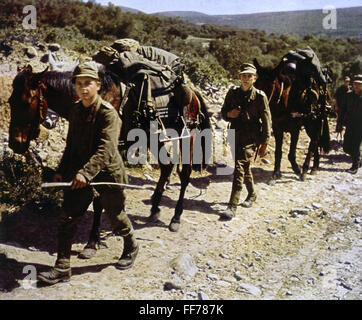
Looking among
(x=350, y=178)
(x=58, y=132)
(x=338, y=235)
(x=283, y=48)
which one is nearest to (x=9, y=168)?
(x=58, y=132)

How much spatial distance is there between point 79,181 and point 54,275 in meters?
1.00

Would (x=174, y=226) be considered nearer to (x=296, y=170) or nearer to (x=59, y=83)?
(x=59, y=83)

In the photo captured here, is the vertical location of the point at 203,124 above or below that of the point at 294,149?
above

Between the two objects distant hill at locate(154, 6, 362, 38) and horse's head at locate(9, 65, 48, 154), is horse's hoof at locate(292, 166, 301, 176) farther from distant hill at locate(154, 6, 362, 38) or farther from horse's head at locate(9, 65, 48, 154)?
distant hill at locate(154, 6, 362, 38)

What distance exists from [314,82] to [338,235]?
367 centimetres

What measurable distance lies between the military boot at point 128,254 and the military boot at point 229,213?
2020 millimetres

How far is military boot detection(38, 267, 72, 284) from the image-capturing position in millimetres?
3593

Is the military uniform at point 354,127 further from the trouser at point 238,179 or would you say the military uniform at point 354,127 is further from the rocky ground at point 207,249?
the trouser at point 238,179

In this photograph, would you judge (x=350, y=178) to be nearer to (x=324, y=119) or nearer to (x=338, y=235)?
(x=324, y=119)

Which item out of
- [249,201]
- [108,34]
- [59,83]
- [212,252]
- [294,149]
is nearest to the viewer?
[59,83]

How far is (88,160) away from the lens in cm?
364

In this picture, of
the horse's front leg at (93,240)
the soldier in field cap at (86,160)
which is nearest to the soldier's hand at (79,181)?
the soldier in field cap at (86,160)

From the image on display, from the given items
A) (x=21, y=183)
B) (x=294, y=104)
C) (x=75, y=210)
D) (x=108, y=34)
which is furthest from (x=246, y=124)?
(x=108, y=34)

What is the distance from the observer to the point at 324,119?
829 centimetres
